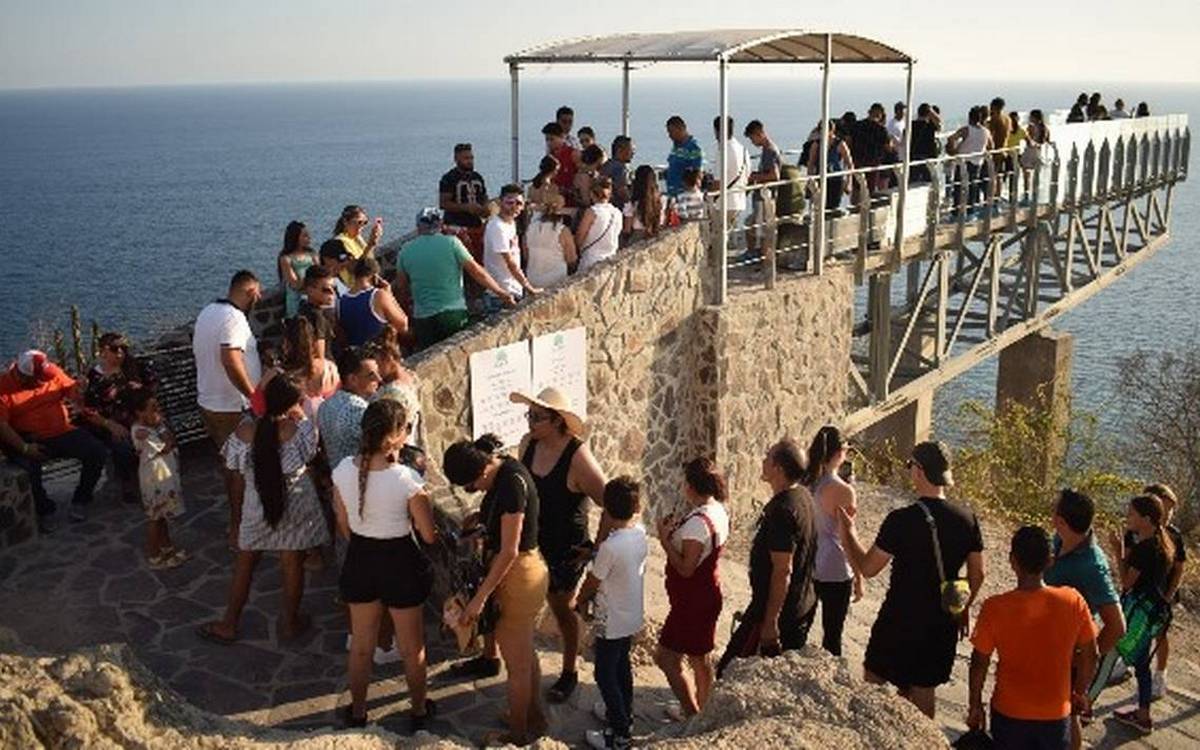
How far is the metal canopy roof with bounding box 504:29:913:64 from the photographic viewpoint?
1048 cm

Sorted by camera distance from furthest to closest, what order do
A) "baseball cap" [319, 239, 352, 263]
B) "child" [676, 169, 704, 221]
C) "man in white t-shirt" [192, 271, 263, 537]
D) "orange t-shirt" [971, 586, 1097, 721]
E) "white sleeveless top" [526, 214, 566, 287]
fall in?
"child" [676, 169, 704, 221] < "white sleeveless top" [526, 214, 566, 287] < "baseball cap" [319, 239, 352, 263] < "man in white t-shirt" [192, 271, 263, 537] < "orange t-shirt" [971, 586, 1097, 721]

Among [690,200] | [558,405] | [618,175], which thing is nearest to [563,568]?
[558,405]

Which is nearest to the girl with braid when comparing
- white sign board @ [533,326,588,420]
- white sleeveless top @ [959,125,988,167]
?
white sign board @ [533,326,588,420]

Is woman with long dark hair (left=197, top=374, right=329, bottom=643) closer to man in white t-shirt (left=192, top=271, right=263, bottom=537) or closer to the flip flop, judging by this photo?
the flip flop

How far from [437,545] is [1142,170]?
19.4 m

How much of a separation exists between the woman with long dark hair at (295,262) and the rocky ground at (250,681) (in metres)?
1.52

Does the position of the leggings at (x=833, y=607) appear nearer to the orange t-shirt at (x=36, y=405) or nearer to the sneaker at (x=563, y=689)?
the sneaker at (x=563, y=689)

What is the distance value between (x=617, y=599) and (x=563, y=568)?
0.54 m

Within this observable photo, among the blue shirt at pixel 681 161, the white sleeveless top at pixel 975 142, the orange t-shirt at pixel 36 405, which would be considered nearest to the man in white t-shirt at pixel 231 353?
the orange t-shirt at pixel 36 405

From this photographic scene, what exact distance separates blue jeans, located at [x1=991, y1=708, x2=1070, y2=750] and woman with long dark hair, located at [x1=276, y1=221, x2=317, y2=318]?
5804 mm

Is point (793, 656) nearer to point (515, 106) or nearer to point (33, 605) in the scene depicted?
point (33, 605)

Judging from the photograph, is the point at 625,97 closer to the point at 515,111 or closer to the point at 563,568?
the point at 515,111

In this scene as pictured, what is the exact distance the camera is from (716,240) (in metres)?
11.2

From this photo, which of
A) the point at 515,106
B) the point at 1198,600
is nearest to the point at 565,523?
the point at 515,106
